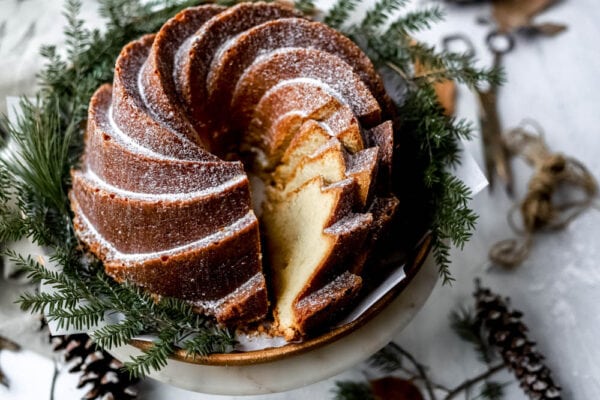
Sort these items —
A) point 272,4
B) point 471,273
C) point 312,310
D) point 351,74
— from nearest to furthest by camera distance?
1. point 312,310
2. point 351,74
3. point 272,4
4. point 471,273

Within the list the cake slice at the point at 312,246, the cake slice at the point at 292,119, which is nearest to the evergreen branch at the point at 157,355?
the cake slice at the point at 312,246

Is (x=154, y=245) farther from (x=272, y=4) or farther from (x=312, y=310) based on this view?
(x=272, y=4)

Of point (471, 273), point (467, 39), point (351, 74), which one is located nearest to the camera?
point (351, 74)

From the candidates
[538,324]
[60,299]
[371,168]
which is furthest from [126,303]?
[538,324]

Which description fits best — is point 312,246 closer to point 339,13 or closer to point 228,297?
point 228,297

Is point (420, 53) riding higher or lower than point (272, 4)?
lower

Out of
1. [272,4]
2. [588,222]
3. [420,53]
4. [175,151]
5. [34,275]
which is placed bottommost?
[588,222]

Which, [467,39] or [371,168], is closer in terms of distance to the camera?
[371,168]

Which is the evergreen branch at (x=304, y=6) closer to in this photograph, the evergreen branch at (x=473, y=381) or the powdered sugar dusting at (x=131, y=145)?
the powdered sugar dusting at (x=131, y=145)
